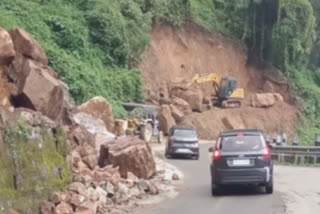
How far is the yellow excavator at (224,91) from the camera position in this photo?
57.6 meters

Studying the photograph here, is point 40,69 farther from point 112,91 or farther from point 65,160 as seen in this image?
point 112,91

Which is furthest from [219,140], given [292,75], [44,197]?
[292,75]

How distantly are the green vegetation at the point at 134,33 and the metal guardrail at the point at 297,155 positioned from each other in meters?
11.0

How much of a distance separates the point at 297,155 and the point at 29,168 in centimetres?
1976

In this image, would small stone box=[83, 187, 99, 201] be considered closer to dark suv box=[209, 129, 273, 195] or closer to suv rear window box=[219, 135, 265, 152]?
dark suv box=[209, 129, 273, 195]

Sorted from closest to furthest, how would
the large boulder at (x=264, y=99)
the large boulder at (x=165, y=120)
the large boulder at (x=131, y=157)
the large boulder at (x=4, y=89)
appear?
1. the large boulder at (x=4, y=89)
2. the large boulder at (x=131, y=157)
3. the large boulder at (x=165, y=120)
4. the large boulder at (x=264, y=99)

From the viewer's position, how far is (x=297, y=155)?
106 ft

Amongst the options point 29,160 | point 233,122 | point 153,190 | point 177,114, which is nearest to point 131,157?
point 153,190

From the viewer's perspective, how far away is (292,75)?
6669 centimetres

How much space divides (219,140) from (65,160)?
430 centimetres

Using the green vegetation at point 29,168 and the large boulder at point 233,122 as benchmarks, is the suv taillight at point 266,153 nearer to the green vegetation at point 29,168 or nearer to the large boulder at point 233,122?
the green vegetation at point 29,168

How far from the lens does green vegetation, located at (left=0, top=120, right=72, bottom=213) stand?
548 inches

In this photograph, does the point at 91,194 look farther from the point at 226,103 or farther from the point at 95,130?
the point at 226,103

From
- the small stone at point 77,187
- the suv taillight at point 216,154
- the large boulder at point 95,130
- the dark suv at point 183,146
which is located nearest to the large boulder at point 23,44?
the large boulder at point 95,130
